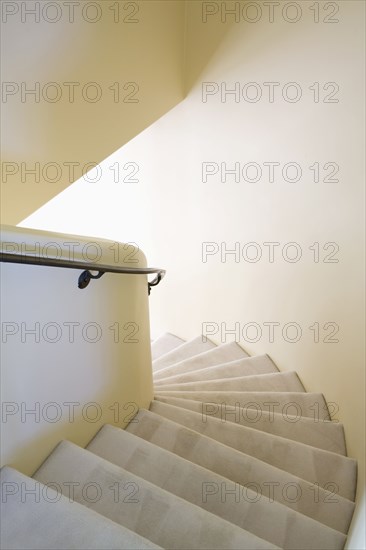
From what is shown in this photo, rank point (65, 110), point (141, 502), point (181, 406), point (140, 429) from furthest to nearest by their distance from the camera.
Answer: point (65, 110), point (181, 406), point (140, 429), point (141, 502)

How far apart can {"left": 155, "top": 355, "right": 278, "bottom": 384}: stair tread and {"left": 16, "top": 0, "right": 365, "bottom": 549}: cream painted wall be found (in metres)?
0.11

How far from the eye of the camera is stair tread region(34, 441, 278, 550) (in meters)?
1.48

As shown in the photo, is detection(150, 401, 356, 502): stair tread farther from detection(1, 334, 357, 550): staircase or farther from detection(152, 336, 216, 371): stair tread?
detection(152, 336, 216, 371): stair tread

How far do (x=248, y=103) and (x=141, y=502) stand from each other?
312 centimetres

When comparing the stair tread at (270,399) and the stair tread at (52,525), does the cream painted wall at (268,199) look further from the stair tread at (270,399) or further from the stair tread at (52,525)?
the stair tread at (52,525)

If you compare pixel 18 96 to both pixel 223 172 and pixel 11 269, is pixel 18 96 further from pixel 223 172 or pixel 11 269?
pixel 223 172

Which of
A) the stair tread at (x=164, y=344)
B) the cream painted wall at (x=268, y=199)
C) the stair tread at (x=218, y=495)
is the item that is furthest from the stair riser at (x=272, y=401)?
the stair tread at (x=164, y=344)

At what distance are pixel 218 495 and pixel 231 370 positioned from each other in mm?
2037

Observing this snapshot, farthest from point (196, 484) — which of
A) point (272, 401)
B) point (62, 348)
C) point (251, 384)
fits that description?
point (251, 384)

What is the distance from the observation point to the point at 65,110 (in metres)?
3.20

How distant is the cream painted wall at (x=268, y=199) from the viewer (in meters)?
2.70

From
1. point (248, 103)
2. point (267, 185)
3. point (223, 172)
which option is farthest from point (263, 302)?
point (248, 103)

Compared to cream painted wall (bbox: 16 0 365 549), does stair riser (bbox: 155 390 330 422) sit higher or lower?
lower

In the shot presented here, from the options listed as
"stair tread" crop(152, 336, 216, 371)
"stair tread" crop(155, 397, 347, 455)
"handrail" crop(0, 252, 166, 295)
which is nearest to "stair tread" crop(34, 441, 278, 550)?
"handrail" crop(0, 252, 166, 295)
